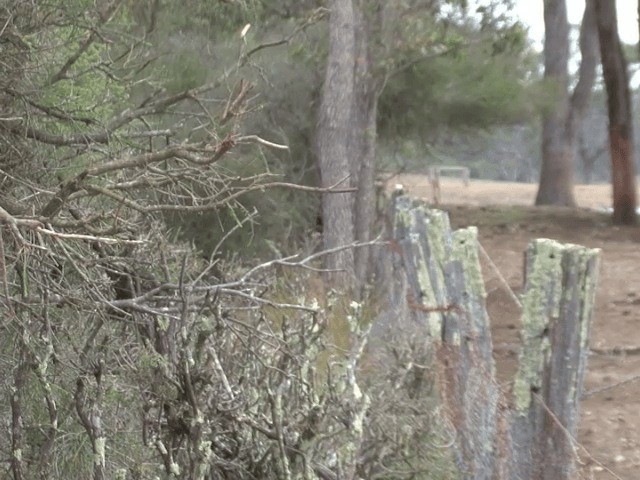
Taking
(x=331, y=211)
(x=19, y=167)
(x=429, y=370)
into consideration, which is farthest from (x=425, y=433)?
(x=331, y=211)

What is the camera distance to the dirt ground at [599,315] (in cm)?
899

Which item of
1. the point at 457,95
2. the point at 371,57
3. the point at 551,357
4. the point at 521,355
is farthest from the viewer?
the point at 457,95

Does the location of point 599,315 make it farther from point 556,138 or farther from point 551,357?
point 556,138

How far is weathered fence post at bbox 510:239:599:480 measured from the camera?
5.38 meters

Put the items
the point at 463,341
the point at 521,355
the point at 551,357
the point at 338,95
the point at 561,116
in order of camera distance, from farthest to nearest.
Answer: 1. the point at 561,116
2. the point at 338,95
3. the point at 463,341
4. the point at 521,355
5. the point at 551,357

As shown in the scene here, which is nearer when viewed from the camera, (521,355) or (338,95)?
(521,355)

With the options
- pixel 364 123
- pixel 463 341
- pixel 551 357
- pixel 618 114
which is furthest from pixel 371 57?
pixel 551 357

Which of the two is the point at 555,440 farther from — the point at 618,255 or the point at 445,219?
the point at 618,255

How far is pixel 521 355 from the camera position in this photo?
5.63 m

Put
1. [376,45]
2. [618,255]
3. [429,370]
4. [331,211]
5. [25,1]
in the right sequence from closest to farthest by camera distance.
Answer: [25,1] → [429,370] → [331,211] → [376,45] → [618,255]

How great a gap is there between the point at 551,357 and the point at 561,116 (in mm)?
21041

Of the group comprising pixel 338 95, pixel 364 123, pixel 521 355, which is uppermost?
pixel 338 95

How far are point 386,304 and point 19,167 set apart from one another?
6238 mm

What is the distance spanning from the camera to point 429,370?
25.5 feet
